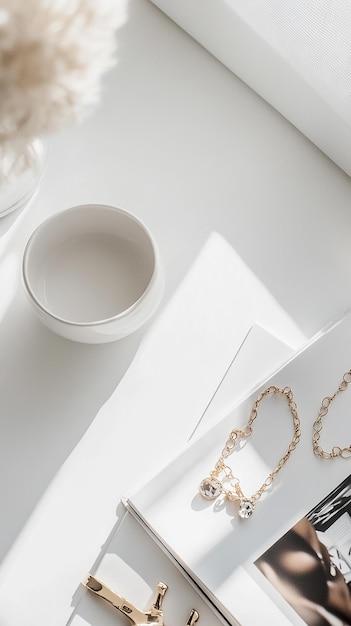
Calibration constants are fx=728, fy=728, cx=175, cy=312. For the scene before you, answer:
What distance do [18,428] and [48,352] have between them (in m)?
0.06

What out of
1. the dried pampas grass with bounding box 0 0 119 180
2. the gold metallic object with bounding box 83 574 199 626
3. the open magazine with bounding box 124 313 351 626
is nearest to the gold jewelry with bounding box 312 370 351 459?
the open magazine with bounding box 124 313 351 626

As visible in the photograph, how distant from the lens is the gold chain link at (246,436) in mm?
555

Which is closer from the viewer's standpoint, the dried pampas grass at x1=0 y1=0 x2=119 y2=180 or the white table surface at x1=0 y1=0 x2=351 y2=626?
the dried pampas grass at x1=0 y1=0 x2=119 y2=180

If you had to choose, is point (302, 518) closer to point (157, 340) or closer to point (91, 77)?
point (157, 340)

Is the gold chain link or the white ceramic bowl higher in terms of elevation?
the white ceramic bowl

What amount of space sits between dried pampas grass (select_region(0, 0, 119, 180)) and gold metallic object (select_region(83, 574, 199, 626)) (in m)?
0.34

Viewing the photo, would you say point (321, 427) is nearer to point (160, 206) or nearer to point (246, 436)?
point (246, 436)

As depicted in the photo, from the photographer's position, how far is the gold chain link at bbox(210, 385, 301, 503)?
1.82 ft

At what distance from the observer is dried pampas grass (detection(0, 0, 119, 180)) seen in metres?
0.31

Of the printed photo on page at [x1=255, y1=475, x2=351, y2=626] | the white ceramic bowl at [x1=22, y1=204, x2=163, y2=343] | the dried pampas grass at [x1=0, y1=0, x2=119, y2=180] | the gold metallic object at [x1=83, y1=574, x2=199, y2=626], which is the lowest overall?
the printed photo on page at [x1=255, y1=475, x2=351, y2=626]

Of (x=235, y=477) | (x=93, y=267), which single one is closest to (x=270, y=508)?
(x=235, y=477)

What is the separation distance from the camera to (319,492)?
1.81ft

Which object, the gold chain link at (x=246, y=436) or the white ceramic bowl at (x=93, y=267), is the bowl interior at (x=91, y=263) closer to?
the white ceramic bowl at (x=93, y=267)

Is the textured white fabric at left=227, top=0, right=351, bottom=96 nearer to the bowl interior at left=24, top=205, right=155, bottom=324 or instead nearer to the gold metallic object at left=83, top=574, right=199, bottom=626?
the bowl interior at left=24, top=205, right=155, bottom=324
